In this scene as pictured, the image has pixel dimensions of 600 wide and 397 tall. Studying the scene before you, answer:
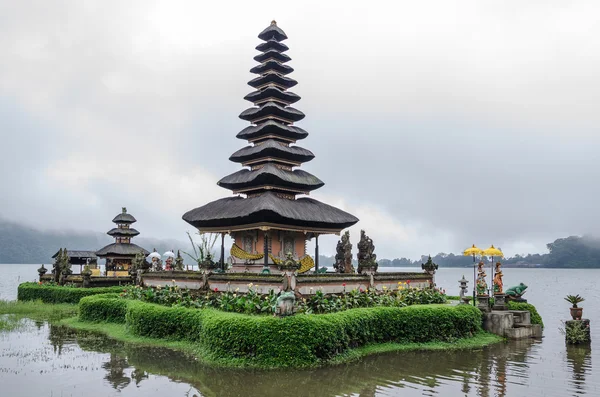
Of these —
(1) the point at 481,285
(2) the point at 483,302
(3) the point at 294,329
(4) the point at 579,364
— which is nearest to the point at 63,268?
(3) the point at 294,329

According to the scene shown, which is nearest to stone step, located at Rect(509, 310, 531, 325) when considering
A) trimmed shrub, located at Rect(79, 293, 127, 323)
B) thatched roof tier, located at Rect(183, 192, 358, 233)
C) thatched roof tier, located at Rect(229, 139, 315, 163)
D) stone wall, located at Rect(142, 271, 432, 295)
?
stone wall, located at Rect(142, 271, 432, 295)

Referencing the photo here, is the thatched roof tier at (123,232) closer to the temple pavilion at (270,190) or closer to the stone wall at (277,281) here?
the temple pavilion at (270,190)

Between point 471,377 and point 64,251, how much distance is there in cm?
3505

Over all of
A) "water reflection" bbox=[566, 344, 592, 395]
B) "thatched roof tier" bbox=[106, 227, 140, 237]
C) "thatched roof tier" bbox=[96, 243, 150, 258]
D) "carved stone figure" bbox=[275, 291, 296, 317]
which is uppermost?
"thatched roof tier" bbox=[106, 227, 140, 237]

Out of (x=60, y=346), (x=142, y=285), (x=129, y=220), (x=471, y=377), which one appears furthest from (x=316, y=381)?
(x=129, y=220)

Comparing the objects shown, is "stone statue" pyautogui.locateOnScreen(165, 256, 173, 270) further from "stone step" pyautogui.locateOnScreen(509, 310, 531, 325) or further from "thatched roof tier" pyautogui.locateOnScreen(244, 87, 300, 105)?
"stone step" pyautogui.locateOnScreen(509, 310, 531, 325)

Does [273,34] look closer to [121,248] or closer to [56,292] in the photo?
[56,292]

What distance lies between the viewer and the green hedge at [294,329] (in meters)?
15.5

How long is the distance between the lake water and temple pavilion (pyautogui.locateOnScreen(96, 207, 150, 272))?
104 feet

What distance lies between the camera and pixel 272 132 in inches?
1277

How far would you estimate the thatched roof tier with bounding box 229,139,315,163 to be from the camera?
31266 mm

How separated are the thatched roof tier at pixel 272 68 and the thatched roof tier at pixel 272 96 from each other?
1.67m

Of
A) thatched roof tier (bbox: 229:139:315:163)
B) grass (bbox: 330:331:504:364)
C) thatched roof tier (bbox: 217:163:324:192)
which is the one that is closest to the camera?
grass (bbox: 330:331:504:364)

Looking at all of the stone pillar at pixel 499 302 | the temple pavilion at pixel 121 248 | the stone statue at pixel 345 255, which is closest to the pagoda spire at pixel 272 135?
the stone statue at pixel 345 255
